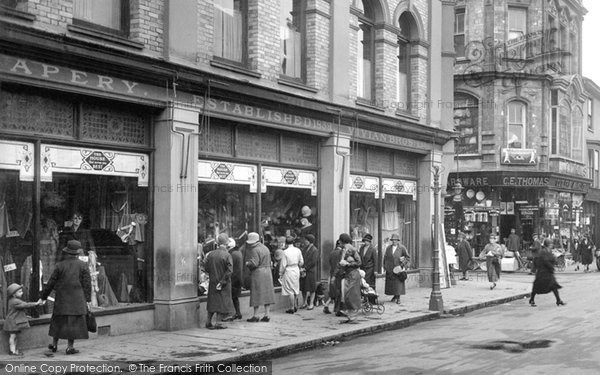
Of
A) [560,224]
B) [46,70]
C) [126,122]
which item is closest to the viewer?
[46,70]

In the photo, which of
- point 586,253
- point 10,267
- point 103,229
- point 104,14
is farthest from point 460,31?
point 10,267

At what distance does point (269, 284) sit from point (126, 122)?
14.1ft

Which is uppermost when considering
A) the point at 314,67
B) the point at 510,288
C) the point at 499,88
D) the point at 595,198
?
the point at 499,88

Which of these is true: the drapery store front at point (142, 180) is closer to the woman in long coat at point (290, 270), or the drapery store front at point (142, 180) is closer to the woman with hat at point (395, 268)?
the woman in long coat at point (290, 270)

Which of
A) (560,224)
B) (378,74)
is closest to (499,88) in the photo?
(560,224)

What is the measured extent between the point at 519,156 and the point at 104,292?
2611cm

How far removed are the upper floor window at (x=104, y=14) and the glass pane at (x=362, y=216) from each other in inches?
336

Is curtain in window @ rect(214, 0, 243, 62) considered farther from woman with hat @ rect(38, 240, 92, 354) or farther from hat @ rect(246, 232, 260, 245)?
woman with hat @ rect(38, 240, 92, 354)

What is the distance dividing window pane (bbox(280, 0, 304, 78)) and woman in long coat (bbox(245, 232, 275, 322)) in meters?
4.50

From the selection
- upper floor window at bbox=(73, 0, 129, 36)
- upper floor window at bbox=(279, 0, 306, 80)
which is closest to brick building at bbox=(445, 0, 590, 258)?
upper floor window at bbox=(279, 0, 306, 80)

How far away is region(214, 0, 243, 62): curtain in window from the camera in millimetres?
15445

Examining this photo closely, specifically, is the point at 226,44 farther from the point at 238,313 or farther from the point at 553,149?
the point at 553,149

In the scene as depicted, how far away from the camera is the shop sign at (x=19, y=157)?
1138cm

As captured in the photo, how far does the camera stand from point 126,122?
13.4m
